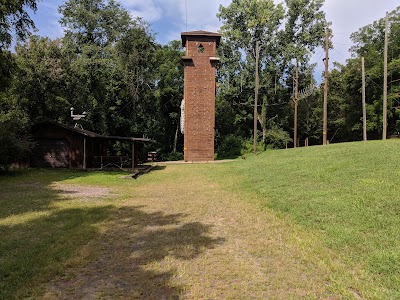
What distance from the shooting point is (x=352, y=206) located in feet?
22.8

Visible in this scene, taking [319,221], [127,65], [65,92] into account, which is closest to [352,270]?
[319,221]

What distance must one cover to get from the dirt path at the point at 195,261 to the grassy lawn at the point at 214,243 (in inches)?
0.6

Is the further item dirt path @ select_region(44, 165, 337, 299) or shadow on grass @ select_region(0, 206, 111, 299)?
shadow on grass @ select_region(0, 206, 111, 299)

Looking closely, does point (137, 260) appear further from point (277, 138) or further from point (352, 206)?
point (277, 138)

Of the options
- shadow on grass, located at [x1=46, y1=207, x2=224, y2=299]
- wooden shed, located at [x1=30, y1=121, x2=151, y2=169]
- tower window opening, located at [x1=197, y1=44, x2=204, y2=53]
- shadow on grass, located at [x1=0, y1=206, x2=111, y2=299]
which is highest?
tower window opening, located at [x1=197, y1=44, x2=204, y2=53]

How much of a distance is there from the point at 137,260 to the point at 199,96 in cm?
2671

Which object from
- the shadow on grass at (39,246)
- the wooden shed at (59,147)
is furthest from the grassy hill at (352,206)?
the wooden shed at (59,147)

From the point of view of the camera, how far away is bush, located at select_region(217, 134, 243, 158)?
139ft

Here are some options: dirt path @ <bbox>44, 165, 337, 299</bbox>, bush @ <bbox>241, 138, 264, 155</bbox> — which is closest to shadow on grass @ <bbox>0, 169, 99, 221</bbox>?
dirt path @ <bbox>44, 165, 337, 299</bbox>

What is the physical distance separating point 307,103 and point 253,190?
44229mm

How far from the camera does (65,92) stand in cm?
2784

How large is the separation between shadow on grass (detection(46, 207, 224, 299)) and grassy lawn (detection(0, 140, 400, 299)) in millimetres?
18

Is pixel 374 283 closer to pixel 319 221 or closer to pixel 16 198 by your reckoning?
pixel 319 221

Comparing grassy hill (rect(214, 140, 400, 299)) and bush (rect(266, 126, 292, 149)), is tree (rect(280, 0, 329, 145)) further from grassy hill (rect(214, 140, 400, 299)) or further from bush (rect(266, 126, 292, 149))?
grassy hill (rect(214, 140, 400, 299))
